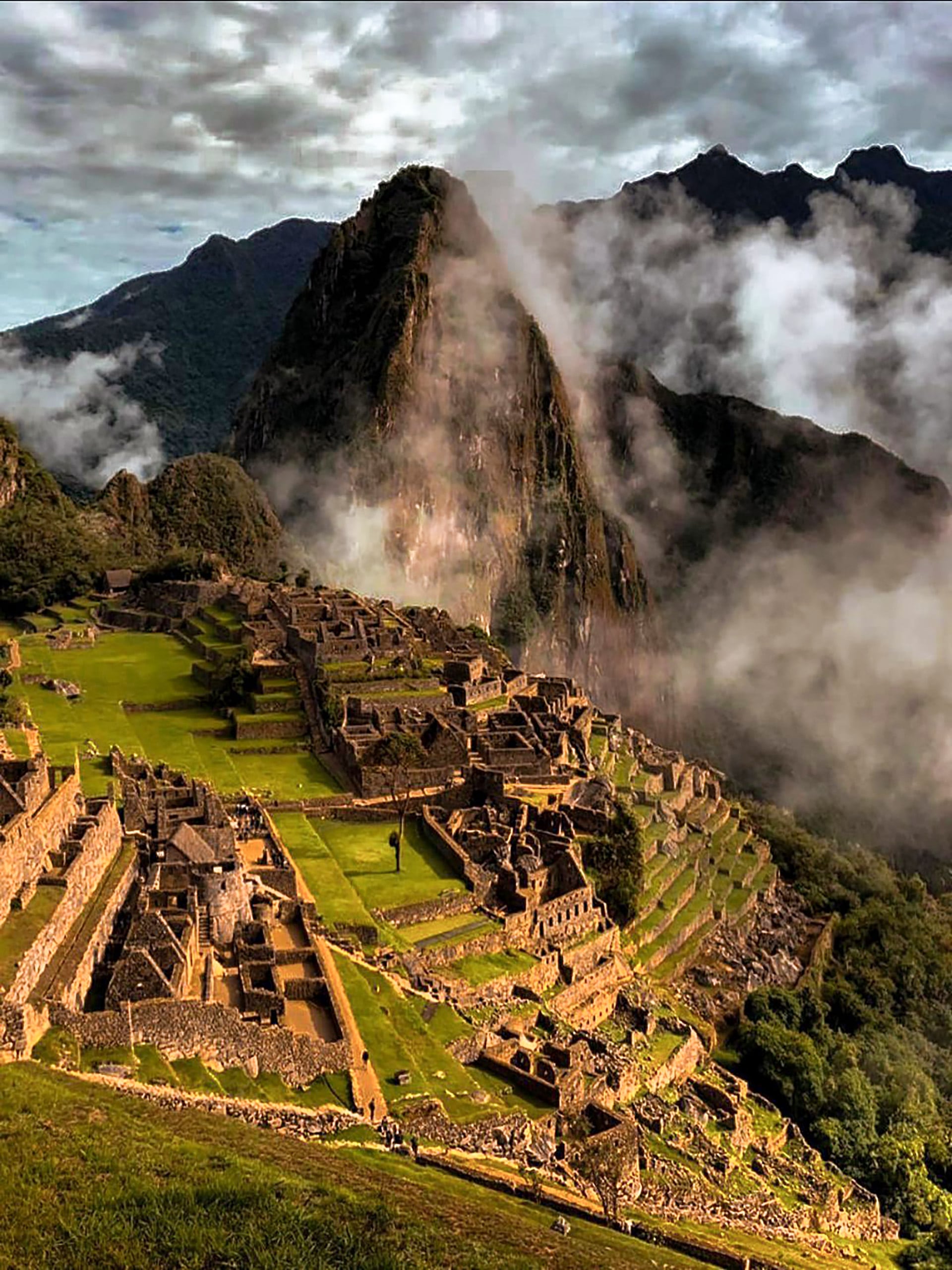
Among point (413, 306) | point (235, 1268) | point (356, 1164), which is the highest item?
point (413, 306)

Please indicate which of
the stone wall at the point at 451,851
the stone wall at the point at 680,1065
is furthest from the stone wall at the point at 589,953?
the stone wall at the point at 680,1065

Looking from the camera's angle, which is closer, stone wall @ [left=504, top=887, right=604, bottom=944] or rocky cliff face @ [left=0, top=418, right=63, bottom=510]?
stone wall @ [left=504, top=887, right=604, bottom=944]

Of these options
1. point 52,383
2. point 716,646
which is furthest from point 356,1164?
point 716,646

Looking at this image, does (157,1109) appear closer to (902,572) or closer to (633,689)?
(633,689)

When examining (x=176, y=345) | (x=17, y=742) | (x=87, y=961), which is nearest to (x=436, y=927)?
(x=87, y=961)

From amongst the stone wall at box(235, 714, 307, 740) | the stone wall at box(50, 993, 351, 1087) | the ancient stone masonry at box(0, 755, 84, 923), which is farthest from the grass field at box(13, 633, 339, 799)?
the stone wall at box(50, 993, 351, 1087)

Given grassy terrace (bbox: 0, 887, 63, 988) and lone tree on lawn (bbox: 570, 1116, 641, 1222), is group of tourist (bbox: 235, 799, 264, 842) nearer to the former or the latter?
grassy terrace (bbox: 0, 887, 63, 988)
